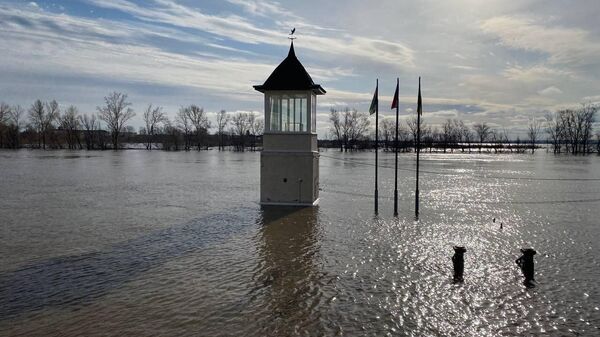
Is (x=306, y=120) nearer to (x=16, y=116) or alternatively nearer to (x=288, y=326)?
(x=288, y=326)

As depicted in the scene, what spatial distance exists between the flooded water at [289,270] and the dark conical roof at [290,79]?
16.6ft

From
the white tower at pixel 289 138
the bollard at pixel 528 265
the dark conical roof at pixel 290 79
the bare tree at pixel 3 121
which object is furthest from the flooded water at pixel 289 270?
the bare tree at pixel 3 121

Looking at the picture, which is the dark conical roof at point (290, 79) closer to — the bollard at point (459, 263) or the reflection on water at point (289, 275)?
the reflection on water at point (289, 275)

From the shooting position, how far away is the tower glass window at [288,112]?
18.4 metres

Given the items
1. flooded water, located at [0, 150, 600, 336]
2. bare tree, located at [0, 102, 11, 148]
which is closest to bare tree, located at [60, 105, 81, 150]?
bare tree, located at [0, 102, 11, 148]

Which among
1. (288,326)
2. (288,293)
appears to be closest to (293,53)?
(288,293)

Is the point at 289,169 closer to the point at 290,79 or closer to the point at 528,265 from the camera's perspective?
the point at 290,79

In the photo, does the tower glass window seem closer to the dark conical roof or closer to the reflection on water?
the dark conical roof

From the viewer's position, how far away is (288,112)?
1855 centimetres

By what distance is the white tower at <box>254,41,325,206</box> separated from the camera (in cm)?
1808

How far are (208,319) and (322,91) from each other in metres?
13.4

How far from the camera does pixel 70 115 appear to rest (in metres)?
105

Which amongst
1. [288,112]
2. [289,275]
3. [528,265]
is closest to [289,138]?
[288,112]

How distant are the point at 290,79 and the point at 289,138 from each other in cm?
248
